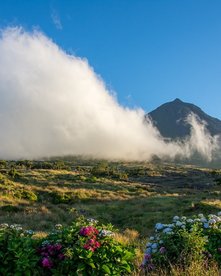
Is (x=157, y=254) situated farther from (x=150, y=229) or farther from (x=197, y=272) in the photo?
(x=150, y=229)

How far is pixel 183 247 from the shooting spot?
8.05m

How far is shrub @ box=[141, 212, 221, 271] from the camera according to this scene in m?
7.87

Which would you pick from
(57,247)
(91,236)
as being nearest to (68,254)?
(57,247)

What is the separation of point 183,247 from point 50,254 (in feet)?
8.62

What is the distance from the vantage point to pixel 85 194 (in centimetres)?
3847

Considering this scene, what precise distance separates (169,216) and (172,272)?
56.6 ft

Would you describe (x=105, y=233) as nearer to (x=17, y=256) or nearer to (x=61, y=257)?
(x=61, y=257)

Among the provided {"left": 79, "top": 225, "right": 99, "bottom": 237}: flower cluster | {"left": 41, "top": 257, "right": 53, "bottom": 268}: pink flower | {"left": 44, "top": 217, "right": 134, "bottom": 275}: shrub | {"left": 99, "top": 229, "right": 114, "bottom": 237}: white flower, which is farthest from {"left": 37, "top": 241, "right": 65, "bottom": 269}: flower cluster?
{"left": 99, "top": 229, "right": 114, "bottom": 237}: white flower

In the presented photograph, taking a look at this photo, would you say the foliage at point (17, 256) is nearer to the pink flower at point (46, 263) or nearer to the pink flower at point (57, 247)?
the pink flower at point (46, 263)

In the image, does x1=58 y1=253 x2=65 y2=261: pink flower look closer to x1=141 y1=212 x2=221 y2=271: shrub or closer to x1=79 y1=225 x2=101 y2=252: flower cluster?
x1=79 y1=225 x2=101 y2=252: flower cluster

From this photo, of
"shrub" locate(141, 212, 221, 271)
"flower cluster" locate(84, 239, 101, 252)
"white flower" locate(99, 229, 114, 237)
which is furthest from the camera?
"shrub" locate(141, 212, 221, 271)

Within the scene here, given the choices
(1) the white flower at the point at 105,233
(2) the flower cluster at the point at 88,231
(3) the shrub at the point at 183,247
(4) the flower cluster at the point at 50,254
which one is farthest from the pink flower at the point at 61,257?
(3) the shrub at the point at 183,247

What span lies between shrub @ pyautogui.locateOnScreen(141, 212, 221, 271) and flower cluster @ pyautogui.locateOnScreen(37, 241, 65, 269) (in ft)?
5.87

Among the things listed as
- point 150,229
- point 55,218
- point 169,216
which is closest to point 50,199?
point 55,218
